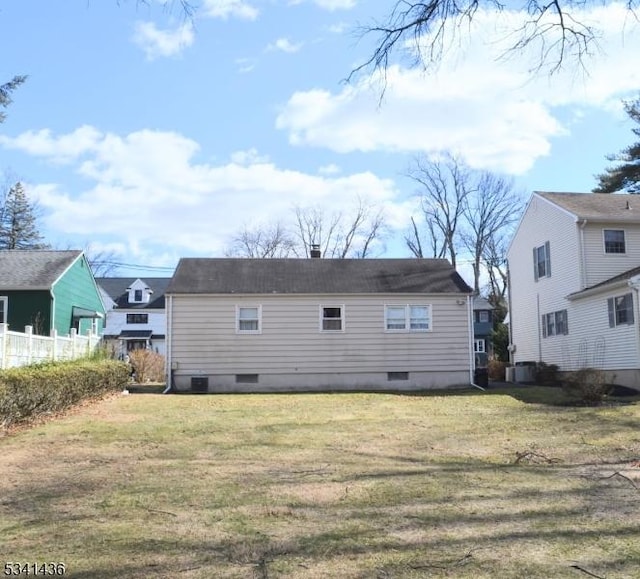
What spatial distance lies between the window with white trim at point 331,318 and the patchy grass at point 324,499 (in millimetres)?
9429

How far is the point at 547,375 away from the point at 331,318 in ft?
26.6

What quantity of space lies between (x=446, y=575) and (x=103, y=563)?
7.16ft

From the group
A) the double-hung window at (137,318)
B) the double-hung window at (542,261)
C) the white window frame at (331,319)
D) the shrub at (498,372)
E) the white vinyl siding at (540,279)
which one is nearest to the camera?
the white window frame at (331,319)

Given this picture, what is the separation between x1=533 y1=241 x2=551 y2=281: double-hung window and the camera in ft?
77.0

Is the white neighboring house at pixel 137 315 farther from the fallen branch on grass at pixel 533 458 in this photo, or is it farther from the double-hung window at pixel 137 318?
the fallen branch on grass at pixel 533 458

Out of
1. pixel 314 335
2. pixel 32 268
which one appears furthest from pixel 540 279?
pixel 32 268

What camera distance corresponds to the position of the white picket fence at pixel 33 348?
12.0m

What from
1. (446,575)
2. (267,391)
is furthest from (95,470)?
(267,391)

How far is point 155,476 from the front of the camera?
21.8 ft

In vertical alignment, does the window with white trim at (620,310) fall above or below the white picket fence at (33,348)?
above

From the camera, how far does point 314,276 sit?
2159 centimetres

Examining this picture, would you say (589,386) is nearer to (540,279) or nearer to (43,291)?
(540,279)

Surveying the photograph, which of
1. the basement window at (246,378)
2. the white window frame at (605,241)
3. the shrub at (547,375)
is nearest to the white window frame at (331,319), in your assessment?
the basement window at (246,378)

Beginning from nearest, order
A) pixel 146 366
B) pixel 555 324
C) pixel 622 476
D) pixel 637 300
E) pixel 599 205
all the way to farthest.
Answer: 1. pixel 622 476
2. pixel 637 300
3. pixel 599 205
4. pixel 555 324
5. pixel 146 366
